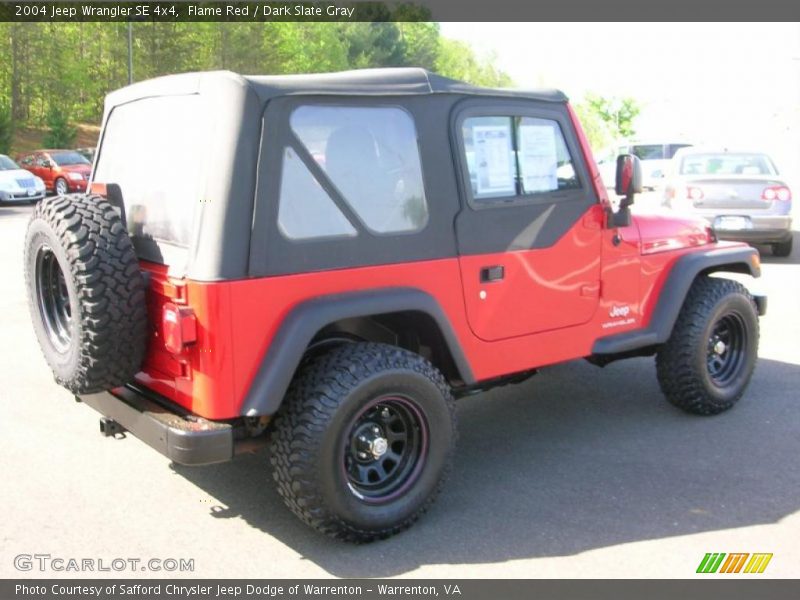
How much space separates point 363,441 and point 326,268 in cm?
83

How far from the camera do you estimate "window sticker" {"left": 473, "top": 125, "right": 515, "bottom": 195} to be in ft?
13.5

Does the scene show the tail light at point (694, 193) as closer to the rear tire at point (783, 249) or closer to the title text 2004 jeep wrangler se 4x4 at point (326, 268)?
the rear tire at point (783, 249)

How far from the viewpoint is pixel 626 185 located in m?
4.59

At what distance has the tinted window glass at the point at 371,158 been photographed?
142 inches

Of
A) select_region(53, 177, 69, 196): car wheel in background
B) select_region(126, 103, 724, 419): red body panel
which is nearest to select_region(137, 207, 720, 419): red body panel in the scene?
select_region(126, 103, 724, 419): red body panel

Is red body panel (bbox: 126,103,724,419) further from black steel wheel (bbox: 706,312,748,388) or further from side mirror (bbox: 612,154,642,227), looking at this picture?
black steel wheel (bbox: 706,312,748,388)

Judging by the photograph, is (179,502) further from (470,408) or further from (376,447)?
(470,408)

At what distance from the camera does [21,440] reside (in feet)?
16.1

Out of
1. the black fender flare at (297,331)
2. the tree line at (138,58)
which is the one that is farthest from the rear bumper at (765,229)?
the tree line at (138,58)

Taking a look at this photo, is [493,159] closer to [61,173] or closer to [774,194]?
[774,194]

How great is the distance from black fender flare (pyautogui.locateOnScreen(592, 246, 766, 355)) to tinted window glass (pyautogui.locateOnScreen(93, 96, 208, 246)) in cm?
243

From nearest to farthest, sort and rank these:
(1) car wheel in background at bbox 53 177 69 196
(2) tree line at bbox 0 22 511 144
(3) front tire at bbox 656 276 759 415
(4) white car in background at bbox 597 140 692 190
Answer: (3) front tire at bbox 656 276 759 415 → (4) white car in background at bbox 597 140 692 190 → (1) car wheel in background at bbox 53 177 69 196 → (2) tree line at bbox 0 22 511 144

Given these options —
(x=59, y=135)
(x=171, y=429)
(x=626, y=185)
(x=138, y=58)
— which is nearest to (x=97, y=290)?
(x=171, y=429)
